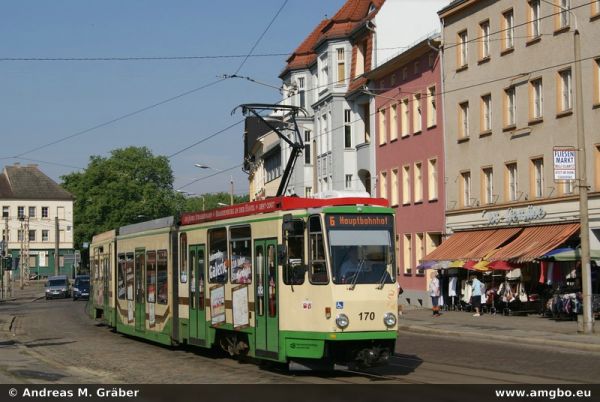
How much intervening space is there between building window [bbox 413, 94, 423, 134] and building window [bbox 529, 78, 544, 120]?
34.1 ft

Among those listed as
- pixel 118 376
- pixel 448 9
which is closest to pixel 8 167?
pixel 448 9

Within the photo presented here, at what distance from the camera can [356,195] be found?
18.2 metres

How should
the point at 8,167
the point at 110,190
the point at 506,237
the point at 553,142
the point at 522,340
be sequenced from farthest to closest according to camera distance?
the point at 8,167 < the point at 110,190 < the point at 506,237 < the point at 553,142 < the point at 522,340

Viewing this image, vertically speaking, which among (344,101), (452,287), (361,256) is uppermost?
(344,101)

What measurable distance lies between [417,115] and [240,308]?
31.9 metres

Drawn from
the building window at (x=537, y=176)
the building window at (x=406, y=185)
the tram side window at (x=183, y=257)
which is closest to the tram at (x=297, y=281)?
the tram side window at (x=183, y=257)

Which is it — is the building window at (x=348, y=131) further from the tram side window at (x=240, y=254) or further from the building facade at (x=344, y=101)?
the tram side window at (x=240, y=254)

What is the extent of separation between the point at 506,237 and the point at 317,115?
2643cm

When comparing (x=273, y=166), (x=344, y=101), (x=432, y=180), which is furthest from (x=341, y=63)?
(x=273, y=166)

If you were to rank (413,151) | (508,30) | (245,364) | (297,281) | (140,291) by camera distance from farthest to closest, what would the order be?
(413,151)
(508,30)
(140,291)
(245,364)
(297,281)

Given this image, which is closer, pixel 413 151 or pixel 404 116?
pixel 413 151

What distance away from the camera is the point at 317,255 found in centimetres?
1716

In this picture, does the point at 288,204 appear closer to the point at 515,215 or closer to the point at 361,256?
the point at 361,256
